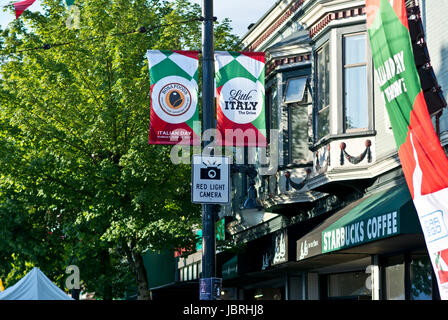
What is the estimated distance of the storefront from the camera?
12930 mm

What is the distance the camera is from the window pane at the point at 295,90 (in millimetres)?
19000

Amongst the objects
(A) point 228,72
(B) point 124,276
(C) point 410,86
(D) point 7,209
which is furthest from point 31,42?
(C) point 410,86

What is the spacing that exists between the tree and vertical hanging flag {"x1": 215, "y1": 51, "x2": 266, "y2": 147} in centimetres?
614

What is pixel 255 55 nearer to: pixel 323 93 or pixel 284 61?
pixel 323 93

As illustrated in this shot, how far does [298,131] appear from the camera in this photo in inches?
755

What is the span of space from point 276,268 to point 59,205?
6.07 meters

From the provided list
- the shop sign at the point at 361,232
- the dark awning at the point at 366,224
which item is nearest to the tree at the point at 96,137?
the dark awning at the point at 366,224

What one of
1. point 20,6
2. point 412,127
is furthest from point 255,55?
A: point 20,6

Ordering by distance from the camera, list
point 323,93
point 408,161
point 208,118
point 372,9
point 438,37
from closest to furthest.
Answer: point 408,161
point 208,118
point 372,9
point 438,37
point 323,93

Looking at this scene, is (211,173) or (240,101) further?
(240,101)

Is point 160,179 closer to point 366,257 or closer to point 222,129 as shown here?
point 366,257

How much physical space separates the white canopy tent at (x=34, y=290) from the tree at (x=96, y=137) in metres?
4.88

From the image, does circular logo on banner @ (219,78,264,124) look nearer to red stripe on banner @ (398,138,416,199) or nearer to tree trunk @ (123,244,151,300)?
red stripe on banner @ (398,138,416,199)

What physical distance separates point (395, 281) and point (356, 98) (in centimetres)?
384
